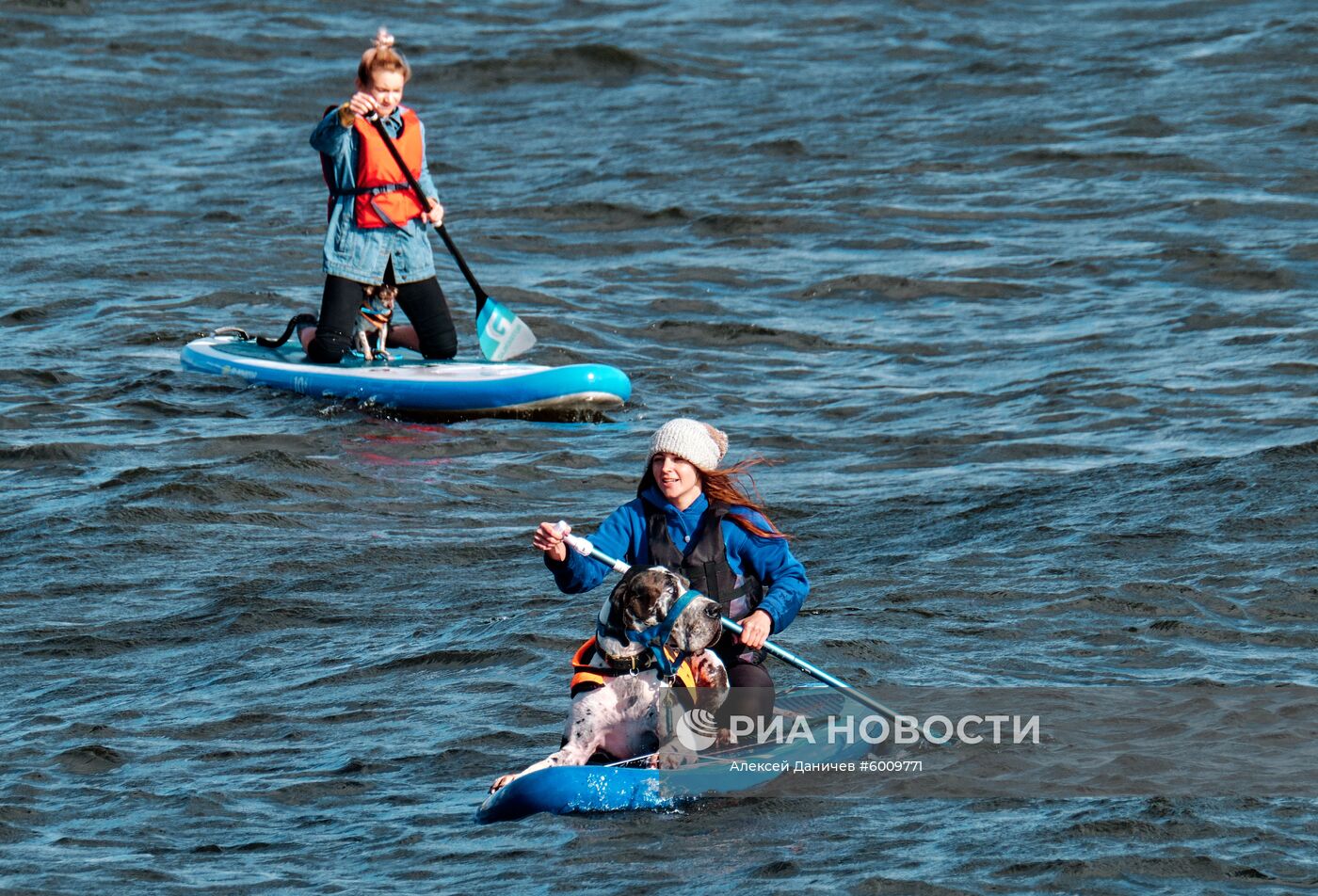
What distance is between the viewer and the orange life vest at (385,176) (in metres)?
10.7

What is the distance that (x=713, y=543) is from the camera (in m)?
6.20

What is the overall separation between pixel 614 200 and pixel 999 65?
242 inches

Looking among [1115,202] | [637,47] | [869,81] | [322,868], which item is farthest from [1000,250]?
[322,868]

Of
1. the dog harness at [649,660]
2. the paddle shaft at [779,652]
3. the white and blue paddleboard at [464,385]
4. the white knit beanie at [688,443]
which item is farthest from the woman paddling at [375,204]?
the dog harness at [649,660]

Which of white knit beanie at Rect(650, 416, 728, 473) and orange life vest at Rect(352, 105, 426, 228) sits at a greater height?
orange life vest at Rect(352, 105, 426, 228)

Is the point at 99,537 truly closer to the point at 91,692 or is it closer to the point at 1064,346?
the point at 91,692

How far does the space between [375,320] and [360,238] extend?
77 cm

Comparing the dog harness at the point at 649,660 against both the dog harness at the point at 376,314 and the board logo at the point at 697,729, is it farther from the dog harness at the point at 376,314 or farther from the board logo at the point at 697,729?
the dog harness at the point at 376,314

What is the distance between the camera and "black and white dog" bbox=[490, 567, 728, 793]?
5.94 m

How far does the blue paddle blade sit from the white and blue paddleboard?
0.10 meters

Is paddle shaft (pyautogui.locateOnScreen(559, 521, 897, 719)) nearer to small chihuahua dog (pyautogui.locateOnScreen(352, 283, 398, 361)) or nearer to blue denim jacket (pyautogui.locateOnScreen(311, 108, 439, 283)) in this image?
blue denim jacket (pyautogui.locateOnScreen(311, 108, 439, 283))

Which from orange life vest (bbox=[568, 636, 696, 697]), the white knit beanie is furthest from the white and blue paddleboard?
orange life vest (bbox=[568, 636, 696, 697])

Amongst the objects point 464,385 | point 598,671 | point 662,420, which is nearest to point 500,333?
point 464,385

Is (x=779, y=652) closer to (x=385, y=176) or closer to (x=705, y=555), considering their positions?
(x=705, y=555)
